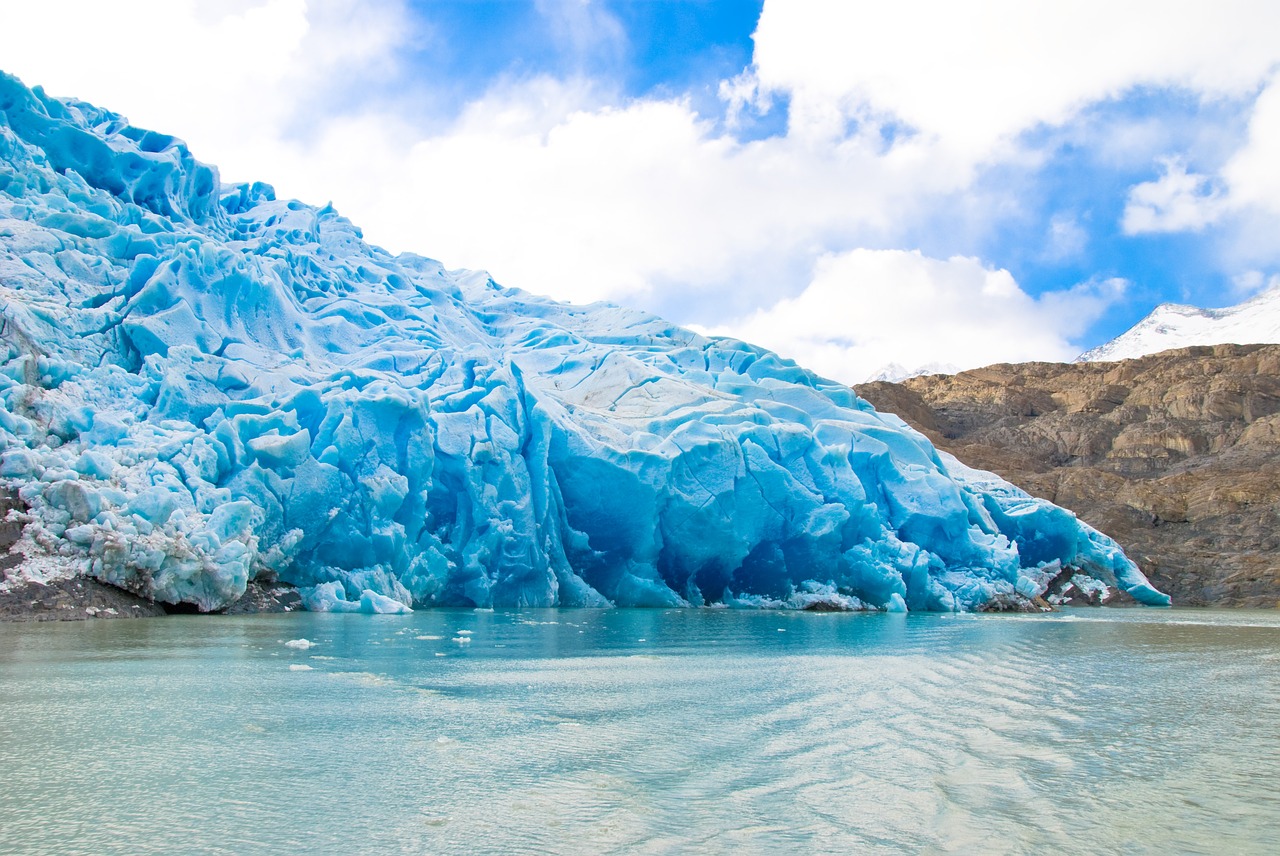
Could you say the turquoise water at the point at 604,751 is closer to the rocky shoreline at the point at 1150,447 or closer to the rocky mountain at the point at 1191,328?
the rocky shoreline at the point at 1150,447

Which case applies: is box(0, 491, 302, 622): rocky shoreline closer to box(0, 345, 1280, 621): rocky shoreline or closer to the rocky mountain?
box(0, 345, 1280, 621): rocky shoreline

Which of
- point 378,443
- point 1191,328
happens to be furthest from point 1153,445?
point 1191,328

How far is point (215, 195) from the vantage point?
830 inches

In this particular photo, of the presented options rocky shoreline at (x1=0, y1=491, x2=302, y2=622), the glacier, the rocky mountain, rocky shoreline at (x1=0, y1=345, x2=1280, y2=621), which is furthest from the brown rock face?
the rocky mountain

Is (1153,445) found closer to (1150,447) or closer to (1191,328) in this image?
(1150,447)

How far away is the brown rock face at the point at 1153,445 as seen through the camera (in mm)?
38119

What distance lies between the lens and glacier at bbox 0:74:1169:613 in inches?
487

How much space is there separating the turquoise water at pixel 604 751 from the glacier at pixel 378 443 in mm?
3403

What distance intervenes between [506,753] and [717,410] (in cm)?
1536

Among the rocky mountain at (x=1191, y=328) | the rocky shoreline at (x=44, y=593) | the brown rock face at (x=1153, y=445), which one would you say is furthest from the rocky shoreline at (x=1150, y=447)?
the rocky mountain at (x=1191, y=328)

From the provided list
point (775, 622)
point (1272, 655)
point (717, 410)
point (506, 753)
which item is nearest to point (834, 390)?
point (717, 410)

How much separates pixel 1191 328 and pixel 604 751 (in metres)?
133

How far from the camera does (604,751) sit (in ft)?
16.2

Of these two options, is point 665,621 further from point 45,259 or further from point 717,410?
point 45,259
